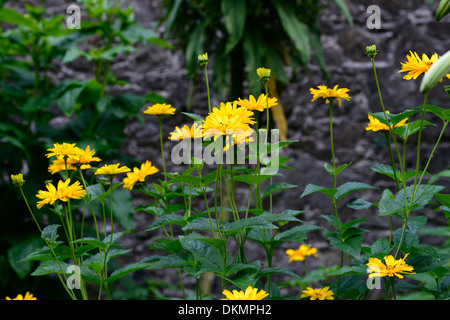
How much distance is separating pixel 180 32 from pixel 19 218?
1.02 m

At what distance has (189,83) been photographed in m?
2.29

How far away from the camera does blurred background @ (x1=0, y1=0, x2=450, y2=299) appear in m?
1.57

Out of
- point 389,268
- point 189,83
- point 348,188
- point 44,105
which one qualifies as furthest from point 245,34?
point 389,268

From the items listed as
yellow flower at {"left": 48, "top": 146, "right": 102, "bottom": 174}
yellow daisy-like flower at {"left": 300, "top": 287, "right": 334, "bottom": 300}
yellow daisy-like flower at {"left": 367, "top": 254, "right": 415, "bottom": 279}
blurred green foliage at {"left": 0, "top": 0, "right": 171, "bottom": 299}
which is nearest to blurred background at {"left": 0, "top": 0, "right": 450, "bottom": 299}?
blurred green foliage at {"left": 0, "top": 0, "right": 171, "bottom": 299}

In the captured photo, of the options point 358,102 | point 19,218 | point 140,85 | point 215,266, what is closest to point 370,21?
point 358,102

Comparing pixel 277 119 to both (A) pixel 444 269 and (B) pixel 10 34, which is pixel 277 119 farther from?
(A) pixel 444 269

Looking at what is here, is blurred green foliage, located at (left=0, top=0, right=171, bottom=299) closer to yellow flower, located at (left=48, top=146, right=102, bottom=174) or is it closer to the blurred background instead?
the blurred background

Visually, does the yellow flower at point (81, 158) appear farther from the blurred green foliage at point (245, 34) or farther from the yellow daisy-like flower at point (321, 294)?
the blurred green foliage at point (245, 34)

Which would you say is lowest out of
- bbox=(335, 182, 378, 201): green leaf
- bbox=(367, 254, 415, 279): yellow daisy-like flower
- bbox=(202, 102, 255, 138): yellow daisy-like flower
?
bbox=(367, 254, 415, 279): yellow daisy-like flower

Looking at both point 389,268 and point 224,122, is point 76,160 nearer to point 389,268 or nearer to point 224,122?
point 224,122

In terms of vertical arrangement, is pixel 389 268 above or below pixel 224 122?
below

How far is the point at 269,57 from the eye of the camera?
1698mm

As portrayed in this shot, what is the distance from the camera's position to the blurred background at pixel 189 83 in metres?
1.57

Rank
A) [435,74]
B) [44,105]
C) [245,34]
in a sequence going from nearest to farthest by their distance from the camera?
[435,74] → [44,105] → [245,34]
